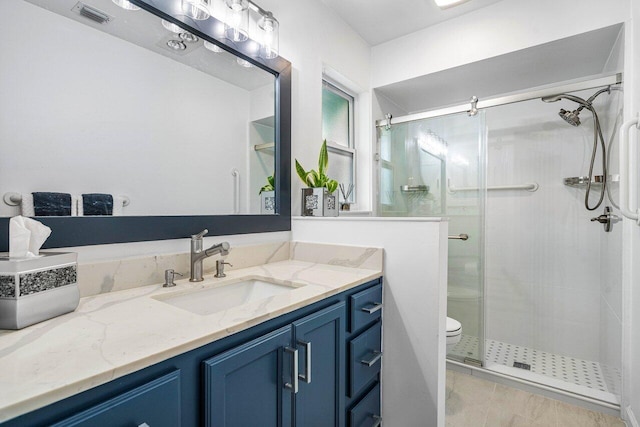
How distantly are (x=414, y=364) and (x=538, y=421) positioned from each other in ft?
3.14

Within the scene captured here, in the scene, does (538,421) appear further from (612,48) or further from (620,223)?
(612,48)

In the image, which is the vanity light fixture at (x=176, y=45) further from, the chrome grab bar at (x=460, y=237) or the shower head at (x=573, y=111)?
the shower head at (x=573, y=111)

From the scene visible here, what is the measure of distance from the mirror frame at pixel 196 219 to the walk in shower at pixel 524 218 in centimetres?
115

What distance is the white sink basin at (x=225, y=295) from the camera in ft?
3.66

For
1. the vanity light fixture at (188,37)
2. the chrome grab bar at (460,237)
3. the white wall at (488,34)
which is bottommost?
the chrome grab bar at (460,237)

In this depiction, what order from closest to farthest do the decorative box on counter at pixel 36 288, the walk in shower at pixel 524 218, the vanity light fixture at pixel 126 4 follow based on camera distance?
the decorative box on counter at pixel 36 288, the vanity light fixture at pixel 126 4, the walk in shower at pixel 524 218

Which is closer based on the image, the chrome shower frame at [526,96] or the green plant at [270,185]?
the green plant at [270,185]

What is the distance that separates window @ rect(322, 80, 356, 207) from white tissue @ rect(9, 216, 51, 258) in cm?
175

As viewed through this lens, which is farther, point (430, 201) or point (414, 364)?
point (430, 201)

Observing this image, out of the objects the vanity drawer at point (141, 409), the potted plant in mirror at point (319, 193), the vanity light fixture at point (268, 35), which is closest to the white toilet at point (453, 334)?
the potted plant in mirror at point (319, 193)

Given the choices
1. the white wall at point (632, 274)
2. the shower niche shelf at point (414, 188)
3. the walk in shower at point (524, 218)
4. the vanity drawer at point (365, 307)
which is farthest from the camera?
the shower niche shelf at point (414, 188)

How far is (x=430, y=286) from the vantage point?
1.31m

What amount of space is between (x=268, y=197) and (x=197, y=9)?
0.90 meters

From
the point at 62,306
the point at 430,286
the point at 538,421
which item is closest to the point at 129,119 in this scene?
the point at 62,306
